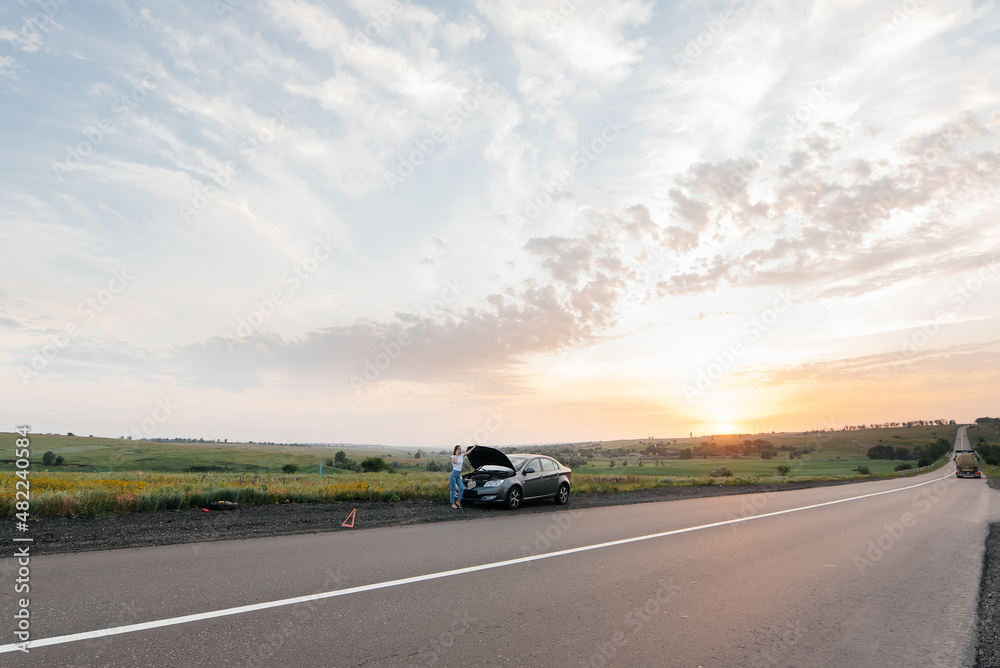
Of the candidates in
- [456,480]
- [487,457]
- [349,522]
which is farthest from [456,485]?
[349,522]

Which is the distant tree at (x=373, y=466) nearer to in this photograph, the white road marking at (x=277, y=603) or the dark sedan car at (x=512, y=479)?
the dark sedan car at (x=512, y=479)

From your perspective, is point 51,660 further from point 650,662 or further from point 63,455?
point 63,455

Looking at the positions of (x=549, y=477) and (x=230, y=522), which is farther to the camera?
(x=549, y=477)

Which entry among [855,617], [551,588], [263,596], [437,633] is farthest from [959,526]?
[263,596]

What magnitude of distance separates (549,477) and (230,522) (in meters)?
9.20

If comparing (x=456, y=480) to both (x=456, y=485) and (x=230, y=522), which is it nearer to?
(x=456, y=485)

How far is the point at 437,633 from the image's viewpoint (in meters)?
4.84

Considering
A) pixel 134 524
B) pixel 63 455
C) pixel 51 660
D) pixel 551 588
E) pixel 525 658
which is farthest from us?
pixel 63 455

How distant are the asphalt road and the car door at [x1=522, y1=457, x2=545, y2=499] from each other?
5.70 meters

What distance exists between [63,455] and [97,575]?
95.8 m

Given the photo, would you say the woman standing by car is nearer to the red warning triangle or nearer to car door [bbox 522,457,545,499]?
car door [bbox 522,457,545,499]

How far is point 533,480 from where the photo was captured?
1661 centimetres

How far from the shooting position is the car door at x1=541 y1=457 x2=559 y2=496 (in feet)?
55.8

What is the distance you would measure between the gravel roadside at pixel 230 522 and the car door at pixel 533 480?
0.49m
